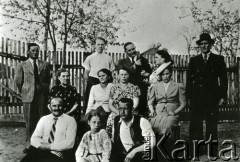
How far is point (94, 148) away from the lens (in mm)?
2254

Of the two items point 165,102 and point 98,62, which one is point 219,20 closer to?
point 165,102

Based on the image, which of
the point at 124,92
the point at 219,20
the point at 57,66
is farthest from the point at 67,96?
the point at 219,20

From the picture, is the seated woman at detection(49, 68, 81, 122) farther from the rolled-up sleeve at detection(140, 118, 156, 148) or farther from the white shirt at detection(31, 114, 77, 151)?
the rolled-up sleeve at detection(140, 118, 156, 148)

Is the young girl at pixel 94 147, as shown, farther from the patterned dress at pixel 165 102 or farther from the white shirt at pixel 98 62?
the white shirt at pixel 98 62

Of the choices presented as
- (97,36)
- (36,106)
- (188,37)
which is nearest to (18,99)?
(36,106)

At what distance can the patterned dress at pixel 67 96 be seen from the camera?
9.02ft

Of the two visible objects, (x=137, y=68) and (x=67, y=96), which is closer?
(x=67, y=96)

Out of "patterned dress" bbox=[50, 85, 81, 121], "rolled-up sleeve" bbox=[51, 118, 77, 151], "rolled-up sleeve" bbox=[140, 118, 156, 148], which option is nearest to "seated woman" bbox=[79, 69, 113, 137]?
"patterned dress" bbox=[50, 85, 81, 121]

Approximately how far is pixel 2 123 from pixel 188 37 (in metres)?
2.24

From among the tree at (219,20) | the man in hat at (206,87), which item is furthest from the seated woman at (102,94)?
the tree at (219,20)

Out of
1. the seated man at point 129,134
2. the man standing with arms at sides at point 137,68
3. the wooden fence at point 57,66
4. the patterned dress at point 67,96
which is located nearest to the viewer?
the seated man at point 129,134

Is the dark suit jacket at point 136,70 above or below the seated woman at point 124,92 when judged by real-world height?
above

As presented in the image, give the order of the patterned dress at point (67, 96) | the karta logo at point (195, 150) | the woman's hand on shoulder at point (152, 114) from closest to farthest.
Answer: the karta logo at point (195, 150)
the woman's hand on shoulder at point (152, 114)
the patterned dress at point (67, 96)

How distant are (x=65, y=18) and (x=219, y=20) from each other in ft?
5.10
